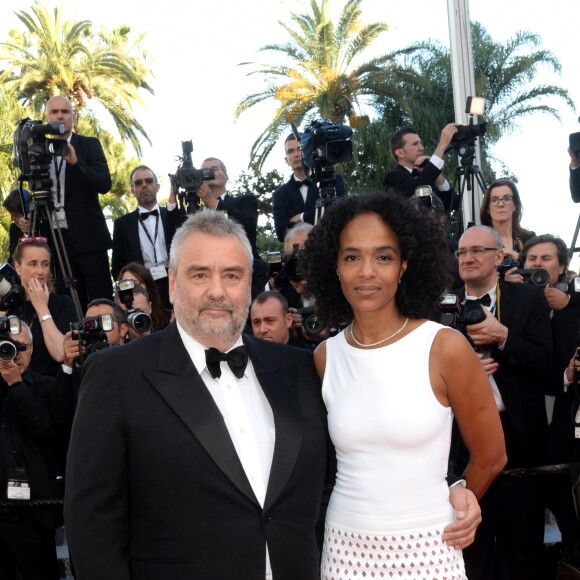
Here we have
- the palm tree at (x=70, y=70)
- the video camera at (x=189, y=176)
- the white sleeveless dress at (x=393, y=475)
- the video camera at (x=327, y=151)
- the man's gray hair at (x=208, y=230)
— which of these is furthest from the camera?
the palm tree at (x=70, y=70)

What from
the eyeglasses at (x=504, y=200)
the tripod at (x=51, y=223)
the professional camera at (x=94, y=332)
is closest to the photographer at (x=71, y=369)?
the professional camera at (x=94, y=332)

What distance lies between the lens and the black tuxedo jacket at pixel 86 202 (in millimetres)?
6508

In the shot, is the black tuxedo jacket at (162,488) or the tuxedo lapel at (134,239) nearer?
the black tuxedo jacket at (162,488)

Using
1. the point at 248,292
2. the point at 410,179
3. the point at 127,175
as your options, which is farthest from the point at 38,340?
the point at 127,175

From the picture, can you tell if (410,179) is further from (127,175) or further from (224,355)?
(127,175)

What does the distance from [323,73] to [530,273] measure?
17513mm

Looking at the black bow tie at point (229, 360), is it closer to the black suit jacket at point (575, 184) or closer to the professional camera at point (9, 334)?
the professional camera at point (9, 334)

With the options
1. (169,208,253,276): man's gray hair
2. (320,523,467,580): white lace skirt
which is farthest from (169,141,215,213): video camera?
(320,523,467,580): white lace skirt

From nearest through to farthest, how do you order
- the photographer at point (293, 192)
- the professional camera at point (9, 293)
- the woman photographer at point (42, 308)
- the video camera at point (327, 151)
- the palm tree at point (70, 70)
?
the professional camera at point (9, 293), the woman photographer at point (42, 308), the video camera at point (327, 151), the photographer at point (293, 192), the palm tree at point (70, 70)

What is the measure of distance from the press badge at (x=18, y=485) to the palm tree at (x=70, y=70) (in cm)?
1780

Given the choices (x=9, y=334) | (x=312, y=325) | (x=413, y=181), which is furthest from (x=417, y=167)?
(x=9, y=334)

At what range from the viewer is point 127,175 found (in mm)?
23125

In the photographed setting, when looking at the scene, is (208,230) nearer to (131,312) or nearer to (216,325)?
(216,325)

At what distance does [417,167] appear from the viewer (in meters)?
6.20
